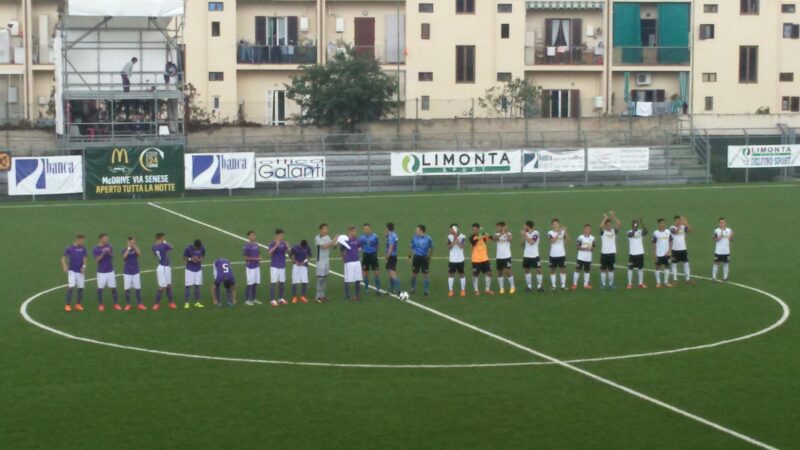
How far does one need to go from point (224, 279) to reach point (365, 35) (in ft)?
150

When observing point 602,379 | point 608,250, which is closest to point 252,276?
point 608,250

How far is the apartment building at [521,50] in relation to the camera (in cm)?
7106

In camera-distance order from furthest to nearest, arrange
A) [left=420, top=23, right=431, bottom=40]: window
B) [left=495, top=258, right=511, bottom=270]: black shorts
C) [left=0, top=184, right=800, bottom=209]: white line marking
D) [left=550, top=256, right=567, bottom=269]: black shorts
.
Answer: [left=420, top=23, right=431, bottom=40]: window
[left=0, top=184, right=800, bottom=209]: white line marking
[left=550, top=256, right=567, bottom=269]: black shorts
[left=495, top=258, right=511, bottom=270]: black shorts

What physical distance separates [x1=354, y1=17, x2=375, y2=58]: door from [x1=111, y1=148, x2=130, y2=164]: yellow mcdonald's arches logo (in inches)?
824

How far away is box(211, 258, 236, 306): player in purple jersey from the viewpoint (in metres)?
28.7

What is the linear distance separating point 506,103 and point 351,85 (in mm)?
8534

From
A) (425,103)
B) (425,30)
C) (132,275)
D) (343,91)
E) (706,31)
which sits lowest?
(132,275)

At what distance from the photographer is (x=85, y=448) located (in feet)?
56.2

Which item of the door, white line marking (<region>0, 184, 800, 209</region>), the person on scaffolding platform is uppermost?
the door

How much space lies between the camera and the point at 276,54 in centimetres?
7144

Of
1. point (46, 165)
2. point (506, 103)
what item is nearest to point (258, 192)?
point (46, 165)

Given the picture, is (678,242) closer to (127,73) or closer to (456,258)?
(456,258)

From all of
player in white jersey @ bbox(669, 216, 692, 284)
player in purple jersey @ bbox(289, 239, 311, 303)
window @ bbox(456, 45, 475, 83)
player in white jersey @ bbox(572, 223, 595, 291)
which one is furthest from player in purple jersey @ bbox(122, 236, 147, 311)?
window @ bbox(456, 45, 475, 83)

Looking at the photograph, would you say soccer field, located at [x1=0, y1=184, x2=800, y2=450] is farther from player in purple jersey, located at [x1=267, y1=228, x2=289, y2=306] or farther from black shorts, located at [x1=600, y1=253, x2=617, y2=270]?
player in purple jersey, located at [x1=267, y1=228, x2=289, y2=306]
